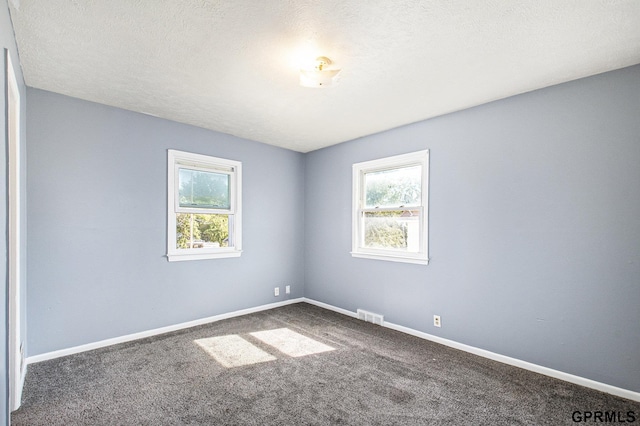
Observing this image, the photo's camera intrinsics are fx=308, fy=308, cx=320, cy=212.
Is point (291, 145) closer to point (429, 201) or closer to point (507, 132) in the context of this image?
point (429, 201)

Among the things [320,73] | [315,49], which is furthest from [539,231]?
[315,49]

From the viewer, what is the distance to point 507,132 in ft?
9.57

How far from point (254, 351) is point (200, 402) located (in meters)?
0.89

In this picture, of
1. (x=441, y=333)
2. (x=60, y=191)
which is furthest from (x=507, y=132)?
(x=60, y=191)

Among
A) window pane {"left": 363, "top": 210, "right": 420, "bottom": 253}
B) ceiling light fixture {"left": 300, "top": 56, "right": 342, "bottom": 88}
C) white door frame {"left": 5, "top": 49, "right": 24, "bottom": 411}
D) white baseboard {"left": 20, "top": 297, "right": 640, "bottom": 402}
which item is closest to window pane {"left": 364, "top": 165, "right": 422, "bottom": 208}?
window pane {"left": 363, "top": 210, "right": 420, "bottom": 253}

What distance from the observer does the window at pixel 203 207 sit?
3.67 meters

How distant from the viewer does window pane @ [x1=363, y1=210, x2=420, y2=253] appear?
369 centimetres

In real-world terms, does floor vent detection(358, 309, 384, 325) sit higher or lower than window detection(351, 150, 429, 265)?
lower

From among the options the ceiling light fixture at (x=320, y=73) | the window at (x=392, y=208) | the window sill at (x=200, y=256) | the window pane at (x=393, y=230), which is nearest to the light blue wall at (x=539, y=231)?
the window at (x=392, y=208)

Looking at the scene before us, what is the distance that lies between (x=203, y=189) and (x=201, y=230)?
54 cm

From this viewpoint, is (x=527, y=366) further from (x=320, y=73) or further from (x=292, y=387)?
(x=320, y=73)

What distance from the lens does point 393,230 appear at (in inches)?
155

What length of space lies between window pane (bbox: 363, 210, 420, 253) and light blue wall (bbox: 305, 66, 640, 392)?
242mm

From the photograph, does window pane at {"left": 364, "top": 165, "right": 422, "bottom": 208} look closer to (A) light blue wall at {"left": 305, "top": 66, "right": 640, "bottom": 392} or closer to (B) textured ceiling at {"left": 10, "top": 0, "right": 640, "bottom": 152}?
(A) light blue wall at {"left": 305, "top": 66, "right": 640, "bottom": 392}
